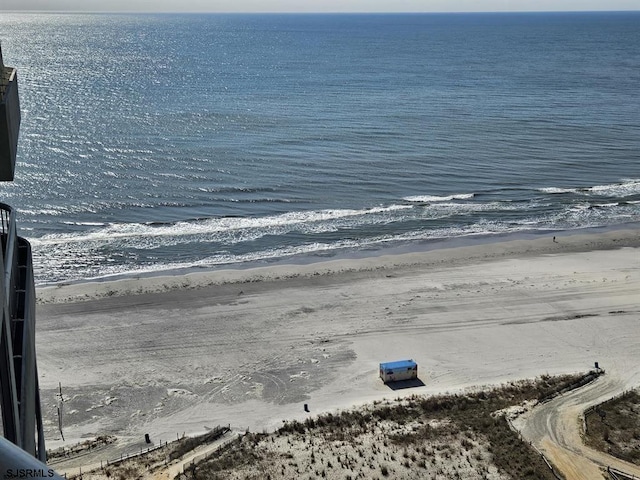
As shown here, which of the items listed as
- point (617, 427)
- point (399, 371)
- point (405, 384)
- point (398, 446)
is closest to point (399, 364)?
point (399, 371)

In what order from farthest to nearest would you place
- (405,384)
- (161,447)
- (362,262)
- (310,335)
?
(362,262) < (310,335) < (405,384) < (161,447)

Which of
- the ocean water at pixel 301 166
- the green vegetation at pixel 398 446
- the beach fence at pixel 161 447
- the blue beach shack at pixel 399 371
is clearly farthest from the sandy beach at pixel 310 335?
the ocean water at pixel 301 166

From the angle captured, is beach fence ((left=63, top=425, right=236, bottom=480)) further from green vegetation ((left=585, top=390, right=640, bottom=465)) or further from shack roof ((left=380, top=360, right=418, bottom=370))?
green vegetation ((left=585, top=390, right=640, bottom=465))

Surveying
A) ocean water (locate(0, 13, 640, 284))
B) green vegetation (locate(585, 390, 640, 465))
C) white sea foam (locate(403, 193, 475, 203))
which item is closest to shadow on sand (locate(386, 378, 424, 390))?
green vegetation (locate(585, 390, 640, 465))

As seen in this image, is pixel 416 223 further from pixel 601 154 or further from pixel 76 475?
pixel 76 475

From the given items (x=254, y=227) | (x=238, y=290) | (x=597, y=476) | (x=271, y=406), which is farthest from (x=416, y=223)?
(x=597, y=476)

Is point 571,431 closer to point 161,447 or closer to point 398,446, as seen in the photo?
point 398,446
